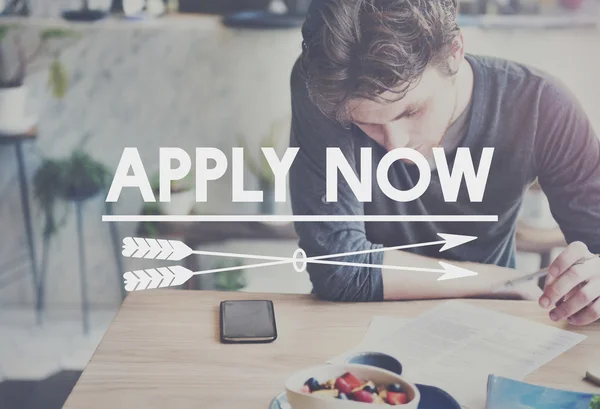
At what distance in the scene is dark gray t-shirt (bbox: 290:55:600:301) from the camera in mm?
1568

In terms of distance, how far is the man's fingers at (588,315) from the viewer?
4.57ft

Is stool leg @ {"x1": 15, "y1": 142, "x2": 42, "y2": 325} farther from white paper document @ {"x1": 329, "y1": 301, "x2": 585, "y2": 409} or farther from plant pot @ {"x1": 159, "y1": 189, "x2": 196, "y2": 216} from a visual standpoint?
white paper document @ {"x1": 329, "y1": 301, "x2": 585, "y2": 409}

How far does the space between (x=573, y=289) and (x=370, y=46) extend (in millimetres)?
689

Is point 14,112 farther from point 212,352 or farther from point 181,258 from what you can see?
point 212,352

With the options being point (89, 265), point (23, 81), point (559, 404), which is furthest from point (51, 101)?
point (559, 404)

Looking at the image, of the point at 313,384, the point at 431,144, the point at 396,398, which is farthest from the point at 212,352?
the point at 431,144

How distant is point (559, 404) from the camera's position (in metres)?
1.04

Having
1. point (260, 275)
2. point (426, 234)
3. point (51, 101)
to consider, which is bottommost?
point (260, 275)

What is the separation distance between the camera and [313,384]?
1.00m

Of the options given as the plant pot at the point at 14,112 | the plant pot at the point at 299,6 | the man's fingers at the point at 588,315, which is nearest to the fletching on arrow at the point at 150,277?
the plant pot at the point at 14,112

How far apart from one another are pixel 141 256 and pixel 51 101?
435 mm

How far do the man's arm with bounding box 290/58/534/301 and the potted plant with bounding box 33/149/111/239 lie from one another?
1.59 ft

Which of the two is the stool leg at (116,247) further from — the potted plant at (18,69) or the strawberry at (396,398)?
the strawberry at (396,398)

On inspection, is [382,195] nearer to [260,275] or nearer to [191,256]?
[260,275]
